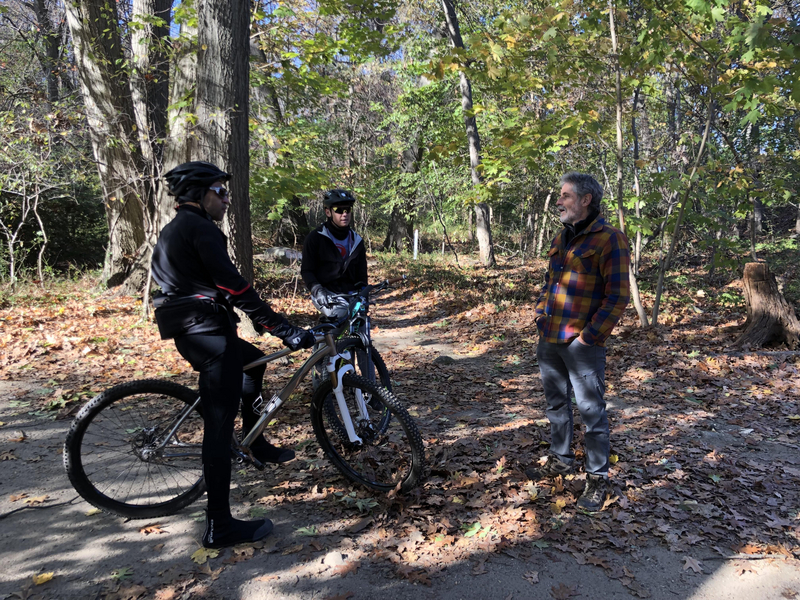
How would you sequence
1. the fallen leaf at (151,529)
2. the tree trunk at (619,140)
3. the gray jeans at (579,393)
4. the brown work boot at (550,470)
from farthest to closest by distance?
1. the tree trunk at (619,140)
2. the brown work boot at (550,470)
3. the gray jeans at (579,393)
4. the fallen leaf at (151,529)

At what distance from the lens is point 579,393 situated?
3283 mm

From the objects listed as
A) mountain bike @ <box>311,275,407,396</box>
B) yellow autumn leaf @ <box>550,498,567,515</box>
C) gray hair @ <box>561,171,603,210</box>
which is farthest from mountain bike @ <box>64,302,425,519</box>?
gray hair @ <box>561,171,603,210</box>

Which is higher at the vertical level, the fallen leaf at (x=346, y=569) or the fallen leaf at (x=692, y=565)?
the fallen leaf at (x=346, y=569)

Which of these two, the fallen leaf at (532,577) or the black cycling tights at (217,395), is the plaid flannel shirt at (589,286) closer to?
the fallen leaf at (532,577)

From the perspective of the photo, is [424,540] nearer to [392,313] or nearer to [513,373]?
[513,373]

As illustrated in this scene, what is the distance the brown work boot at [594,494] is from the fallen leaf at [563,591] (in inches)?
29.4

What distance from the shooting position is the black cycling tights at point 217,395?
2.73 metres

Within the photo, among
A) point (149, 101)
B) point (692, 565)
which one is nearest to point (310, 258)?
point (692, 565)

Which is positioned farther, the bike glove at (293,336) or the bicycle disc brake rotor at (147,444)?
the bicycle disc brake rotor at (147,444)

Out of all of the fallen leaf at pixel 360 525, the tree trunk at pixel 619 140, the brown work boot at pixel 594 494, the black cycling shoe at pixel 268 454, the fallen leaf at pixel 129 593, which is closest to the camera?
the fallen leaf at pixel 129 593

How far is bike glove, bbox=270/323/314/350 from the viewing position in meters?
2.90

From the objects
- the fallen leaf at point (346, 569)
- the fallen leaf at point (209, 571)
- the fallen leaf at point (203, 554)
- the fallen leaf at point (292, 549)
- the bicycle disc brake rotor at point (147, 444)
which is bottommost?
the fallen leaf at point (346, 569)

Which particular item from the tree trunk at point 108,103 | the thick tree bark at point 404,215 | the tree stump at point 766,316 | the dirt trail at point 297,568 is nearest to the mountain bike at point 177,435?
the dirt trail at point 297,568

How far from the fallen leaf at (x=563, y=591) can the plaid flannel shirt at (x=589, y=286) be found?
1396 mm
